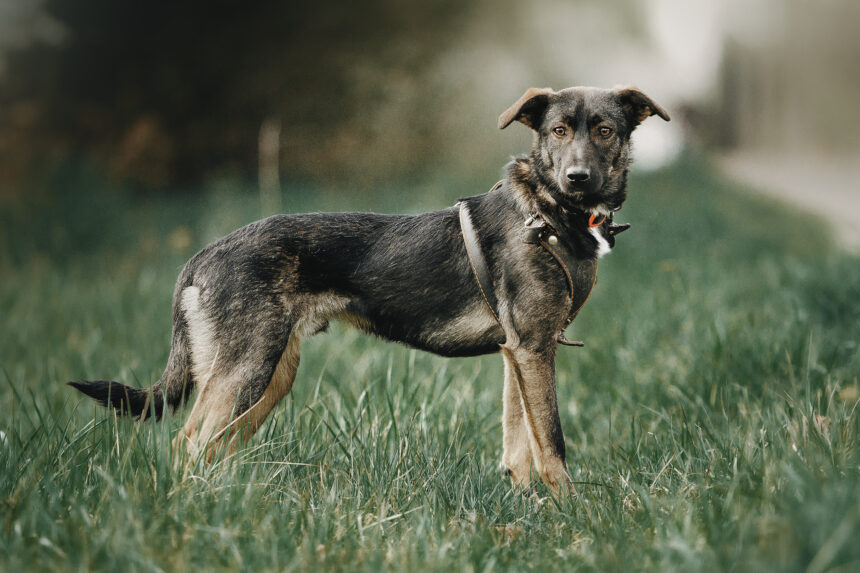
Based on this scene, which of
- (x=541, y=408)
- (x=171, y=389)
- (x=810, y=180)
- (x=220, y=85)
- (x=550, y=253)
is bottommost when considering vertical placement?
(x=541, y=408)

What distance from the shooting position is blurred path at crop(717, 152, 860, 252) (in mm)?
12728

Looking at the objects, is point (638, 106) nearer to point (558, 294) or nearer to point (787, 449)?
point (558, 294)

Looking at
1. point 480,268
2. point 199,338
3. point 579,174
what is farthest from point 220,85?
point 579,174

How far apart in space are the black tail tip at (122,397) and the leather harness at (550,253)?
1524mm

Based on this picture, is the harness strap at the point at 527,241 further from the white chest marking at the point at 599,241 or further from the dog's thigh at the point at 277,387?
the dog's thigh at the point at 277,387

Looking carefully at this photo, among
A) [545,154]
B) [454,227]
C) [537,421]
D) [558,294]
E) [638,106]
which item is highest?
[638,106]

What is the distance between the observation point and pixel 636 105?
3.42 metres

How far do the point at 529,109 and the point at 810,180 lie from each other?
14.5 metres

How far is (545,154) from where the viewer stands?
3322mm

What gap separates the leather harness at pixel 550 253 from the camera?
3.22 metres

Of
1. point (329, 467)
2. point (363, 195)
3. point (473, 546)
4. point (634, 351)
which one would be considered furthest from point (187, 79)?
point (473, 546)

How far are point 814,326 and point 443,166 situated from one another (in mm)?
7562

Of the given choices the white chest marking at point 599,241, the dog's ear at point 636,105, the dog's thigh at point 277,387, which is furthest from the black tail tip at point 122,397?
the dog's ear at point 636,105

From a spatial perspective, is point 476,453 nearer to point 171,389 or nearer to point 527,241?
point 527,241
